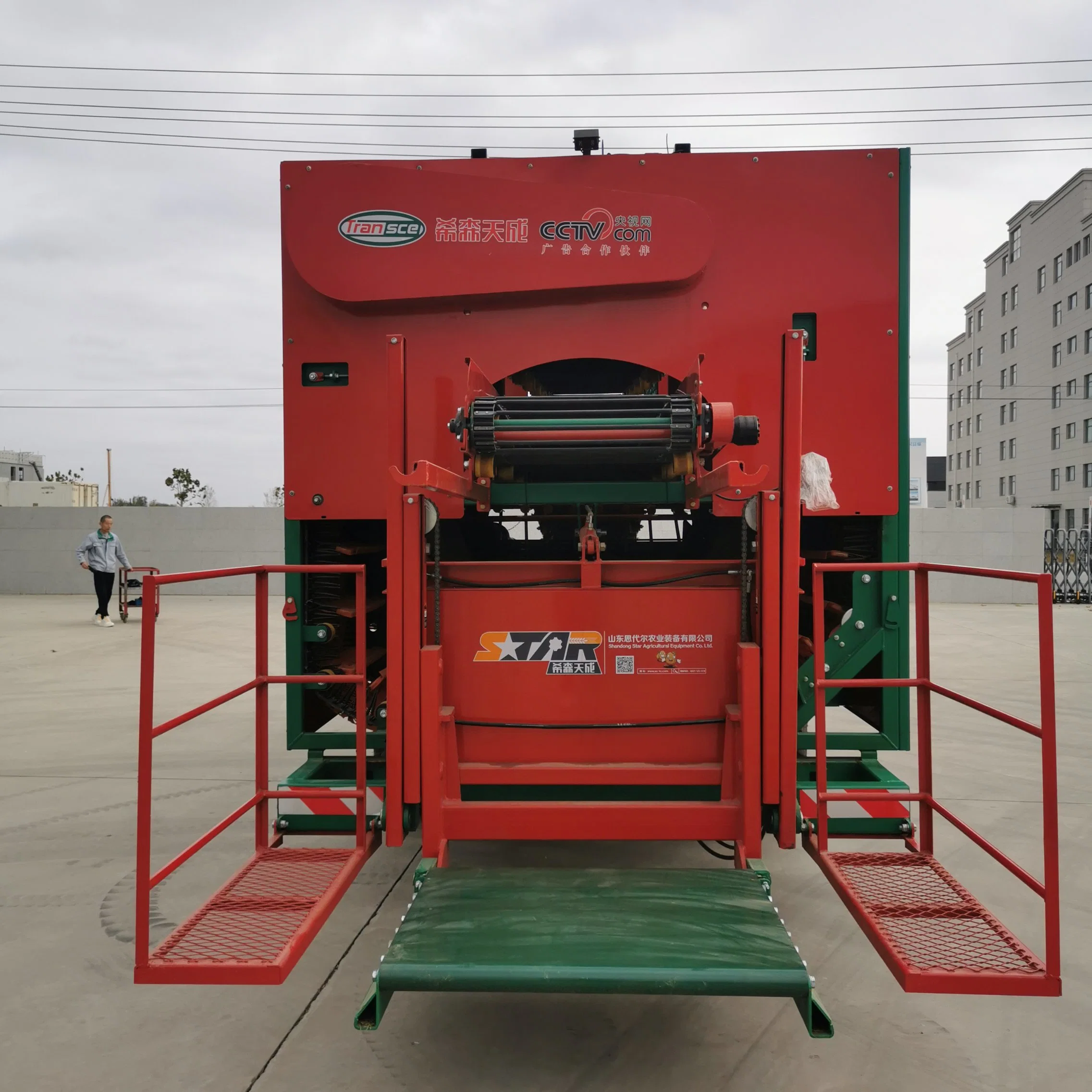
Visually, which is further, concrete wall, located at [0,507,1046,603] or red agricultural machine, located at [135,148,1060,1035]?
concrete wall, located at [0,507,1046,603]

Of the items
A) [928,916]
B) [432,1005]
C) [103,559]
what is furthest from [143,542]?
[928,916]

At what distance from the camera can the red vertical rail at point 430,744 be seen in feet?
9.84

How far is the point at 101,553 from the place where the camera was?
13469 mm

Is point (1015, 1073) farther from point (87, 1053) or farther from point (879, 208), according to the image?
point (879, 208)

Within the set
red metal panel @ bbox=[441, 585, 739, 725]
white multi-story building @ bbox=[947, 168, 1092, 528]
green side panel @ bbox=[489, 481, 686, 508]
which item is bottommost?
red metal panel @ bbox=[441, 585, 739, 725]

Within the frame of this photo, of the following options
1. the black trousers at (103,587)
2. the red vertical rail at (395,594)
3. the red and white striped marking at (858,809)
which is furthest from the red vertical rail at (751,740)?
the black trousers at (103,587)

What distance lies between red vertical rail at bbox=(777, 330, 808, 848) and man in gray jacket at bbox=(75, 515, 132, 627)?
12.8 metres

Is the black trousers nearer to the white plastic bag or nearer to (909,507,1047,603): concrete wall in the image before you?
the white plastic bag

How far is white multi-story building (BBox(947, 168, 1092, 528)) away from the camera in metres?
48.2

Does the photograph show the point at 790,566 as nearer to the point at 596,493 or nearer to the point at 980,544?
the point at 596,493

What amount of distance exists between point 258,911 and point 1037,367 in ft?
203

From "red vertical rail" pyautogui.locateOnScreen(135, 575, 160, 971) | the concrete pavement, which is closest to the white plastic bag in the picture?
the concrete pavement

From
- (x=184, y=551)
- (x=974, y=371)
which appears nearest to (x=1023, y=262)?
(x=974, y=371)

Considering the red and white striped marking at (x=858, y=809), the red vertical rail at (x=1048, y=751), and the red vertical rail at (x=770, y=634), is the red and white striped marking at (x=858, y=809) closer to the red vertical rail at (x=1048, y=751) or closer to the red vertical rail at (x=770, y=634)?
the red vertical rail at (x=770, y=634)
